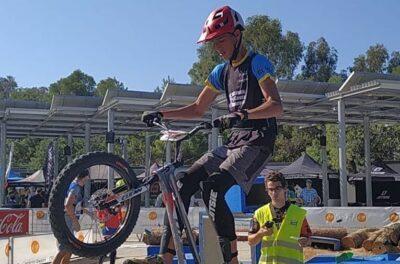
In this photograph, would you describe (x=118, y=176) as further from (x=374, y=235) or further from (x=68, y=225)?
(x=374, y=235)

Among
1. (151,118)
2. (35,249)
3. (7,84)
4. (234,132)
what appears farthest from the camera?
(7,84)

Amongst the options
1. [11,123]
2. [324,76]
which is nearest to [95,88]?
[324,76]

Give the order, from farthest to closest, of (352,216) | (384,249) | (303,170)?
(303,170) → (352,216) → (384,249)

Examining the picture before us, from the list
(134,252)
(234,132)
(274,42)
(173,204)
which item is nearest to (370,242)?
(134,252)

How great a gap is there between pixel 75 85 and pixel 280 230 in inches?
3385

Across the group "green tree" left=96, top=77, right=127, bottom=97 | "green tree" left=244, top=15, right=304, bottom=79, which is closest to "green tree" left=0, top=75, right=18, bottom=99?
"green tree" left=96, top=77, right=127, bottom=97

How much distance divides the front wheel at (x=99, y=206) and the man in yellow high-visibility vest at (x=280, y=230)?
153 cm

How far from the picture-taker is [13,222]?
42.8 feet

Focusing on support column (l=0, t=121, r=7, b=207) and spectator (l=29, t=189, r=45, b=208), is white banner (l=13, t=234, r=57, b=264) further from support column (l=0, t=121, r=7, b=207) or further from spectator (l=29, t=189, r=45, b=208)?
support column (l=0, t=121, r=7, b=207)

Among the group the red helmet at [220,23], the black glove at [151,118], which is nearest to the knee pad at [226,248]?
the black glove at [151,118]

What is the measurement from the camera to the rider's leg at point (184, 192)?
14.4ft

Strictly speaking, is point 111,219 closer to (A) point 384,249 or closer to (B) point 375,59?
(A) point 384,249

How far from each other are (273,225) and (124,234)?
162 centimetres

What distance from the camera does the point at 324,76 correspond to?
65812 mm
